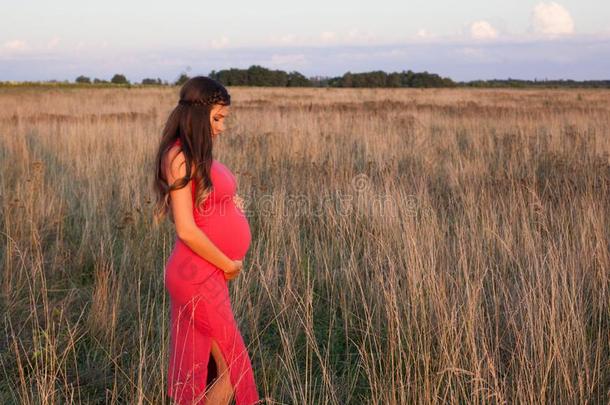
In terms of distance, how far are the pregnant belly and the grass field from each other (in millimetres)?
467

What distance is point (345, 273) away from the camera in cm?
379

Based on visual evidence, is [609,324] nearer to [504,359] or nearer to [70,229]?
[504,359]

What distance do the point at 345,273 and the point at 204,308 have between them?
5.70 ft

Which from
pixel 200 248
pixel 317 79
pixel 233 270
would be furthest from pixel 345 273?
pixel 317 79

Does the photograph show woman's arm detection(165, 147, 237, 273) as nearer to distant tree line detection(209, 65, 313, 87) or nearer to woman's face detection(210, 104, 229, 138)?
woman's face detection(210, 104, 229, 138)

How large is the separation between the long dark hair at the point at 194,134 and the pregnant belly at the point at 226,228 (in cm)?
8

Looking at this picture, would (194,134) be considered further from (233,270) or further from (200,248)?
(233,270)

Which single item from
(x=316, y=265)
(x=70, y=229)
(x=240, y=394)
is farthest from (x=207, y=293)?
(x=70, y=229)

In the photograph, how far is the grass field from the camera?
2584 millimetres

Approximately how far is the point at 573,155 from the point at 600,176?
140 cm

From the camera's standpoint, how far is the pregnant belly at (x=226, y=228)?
2205 mm

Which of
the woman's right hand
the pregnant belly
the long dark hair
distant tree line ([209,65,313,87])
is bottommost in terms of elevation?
the woman's right hand

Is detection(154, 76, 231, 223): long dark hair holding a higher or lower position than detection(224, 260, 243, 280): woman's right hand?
higher

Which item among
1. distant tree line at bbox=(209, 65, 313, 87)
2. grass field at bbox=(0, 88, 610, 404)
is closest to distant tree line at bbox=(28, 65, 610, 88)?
distant tree line at bbox=(209, 65, 313, 87)
